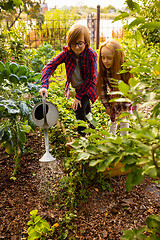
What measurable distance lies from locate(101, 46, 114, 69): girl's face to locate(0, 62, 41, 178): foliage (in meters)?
0.70

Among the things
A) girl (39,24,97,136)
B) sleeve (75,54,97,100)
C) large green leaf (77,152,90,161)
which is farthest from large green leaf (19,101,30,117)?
large green leaf (77,152,90,161)

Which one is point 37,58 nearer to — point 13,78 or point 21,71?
point 21,71

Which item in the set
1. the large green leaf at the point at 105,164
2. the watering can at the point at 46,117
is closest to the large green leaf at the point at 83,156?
the large green leaf at the point at 105,164

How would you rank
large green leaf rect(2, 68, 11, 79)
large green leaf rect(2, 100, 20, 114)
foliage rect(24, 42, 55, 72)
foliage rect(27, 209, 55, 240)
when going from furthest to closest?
foliage rect(24, 42, 55, 72), large green leaf rect(2, 68, 11, 79), large green leaf rect(2, 100, 20, 114), foliage rect(27, 209, 55, 240)

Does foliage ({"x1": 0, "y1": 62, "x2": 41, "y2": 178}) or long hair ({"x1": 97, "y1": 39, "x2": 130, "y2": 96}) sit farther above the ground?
long hair ({"x1": 97, "y1": 39, "x2": 130, "y2": 96})

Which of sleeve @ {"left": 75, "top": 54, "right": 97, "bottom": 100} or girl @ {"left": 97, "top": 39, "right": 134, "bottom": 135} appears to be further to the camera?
sleeve @ {"left": 75, "top": 54, "right": 97, "bottom": 100}

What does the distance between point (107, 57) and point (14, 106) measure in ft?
3.03

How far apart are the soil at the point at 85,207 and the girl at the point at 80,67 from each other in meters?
0.83

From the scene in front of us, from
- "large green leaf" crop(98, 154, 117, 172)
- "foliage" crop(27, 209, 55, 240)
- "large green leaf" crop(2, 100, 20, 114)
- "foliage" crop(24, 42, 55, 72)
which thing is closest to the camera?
"large green leaf" crop(98, 154, 117, 172)

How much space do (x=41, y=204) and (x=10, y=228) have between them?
12.1 inches

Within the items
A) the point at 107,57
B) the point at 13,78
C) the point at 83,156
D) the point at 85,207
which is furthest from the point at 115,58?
the point at 83,156

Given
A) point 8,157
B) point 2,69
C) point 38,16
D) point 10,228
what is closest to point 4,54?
point 2,69

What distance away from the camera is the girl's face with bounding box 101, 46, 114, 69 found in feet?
6.68

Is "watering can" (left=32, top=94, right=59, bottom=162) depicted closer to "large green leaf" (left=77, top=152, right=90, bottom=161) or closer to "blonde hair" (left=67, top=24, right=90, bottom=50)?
"blonde hair" (left=67, top=24, right=90, bottom=50)
